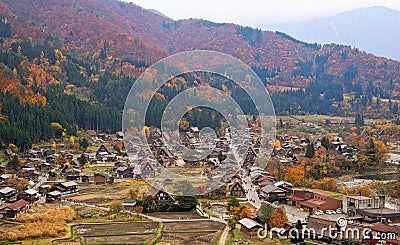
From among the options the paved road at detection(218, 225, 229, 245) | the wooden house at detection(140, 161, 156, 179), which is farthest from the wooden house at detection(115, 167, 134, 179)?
the paved road at detection(218, 225, 229, 245)

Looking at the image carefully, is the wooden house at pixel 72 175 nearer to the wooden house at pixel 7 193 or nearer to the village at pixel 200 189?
the village at pixel 200 189

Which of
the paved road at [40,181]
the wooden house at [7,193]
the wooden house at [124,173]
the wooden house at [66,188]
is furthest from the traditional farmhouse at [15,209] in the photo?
the wooden house at [124,173]

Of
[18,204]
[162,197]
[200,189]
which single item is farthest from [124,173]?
[18,204]

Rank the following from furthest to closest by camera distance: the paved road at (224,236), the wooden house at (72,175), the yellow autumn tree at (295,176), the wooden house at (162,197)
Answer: the wooden house at (72,175), the yellow autumn tree at (295,176), the wooden house at (162,197), the paved road at (224,236)

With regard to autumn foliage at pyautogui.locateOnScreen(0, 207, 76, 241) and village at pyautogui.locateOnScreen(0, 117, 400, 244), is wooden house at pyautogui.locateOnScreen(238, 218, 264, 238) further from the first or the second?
autumn foliage at pyautogui.locateOnScreen(0, 207, 76, 241)

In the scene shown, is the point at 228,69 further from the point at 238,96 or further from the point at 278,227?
the point at 278,227

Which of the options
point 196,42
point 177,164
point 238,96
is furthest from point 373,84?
point 177,164
